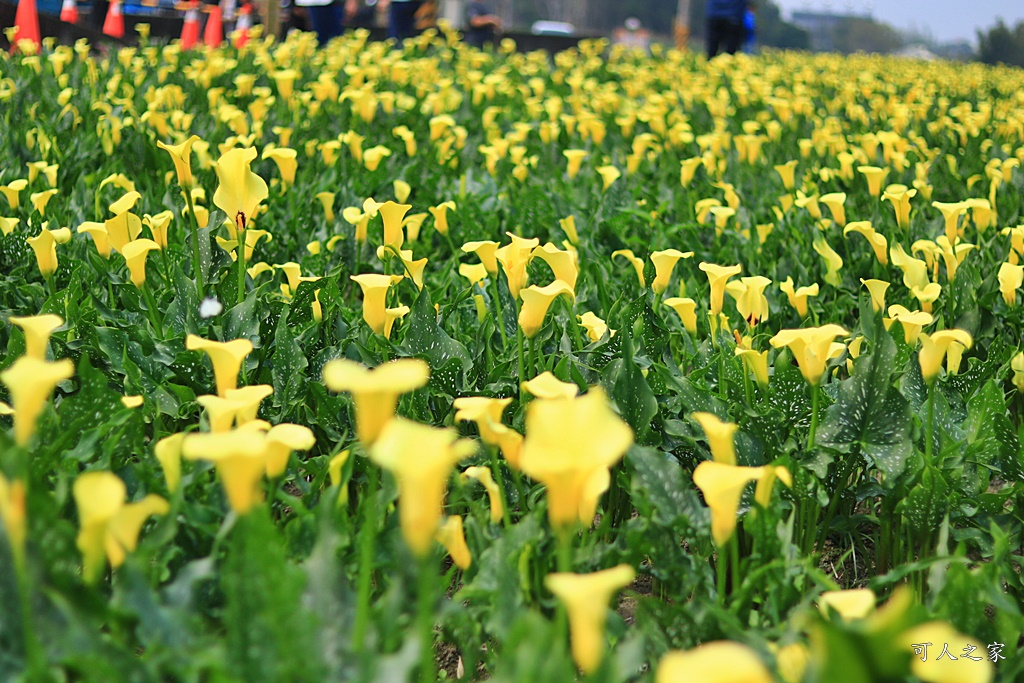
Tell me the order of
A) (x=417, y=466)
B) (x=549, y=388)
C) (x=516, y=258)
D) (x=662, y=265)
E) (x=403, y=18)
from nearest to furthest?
(x=417, y=466), (x=549, y=388), (x=516, y=258), (x=662, y=265), (x=403, y=18)

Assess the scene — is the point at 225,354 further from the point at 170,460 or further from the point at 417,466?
the point at 417,466

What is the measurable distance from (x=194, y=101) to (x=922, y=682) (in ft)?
17.8

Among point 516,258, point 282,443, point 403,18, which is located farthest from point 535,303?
point 403,18

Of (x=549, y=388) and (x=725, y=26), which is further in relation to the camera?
(x=725, y=26)

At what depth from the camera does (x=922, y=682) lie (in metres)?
1.24

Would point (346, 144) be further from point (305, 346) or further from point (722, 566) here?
point (722, 566)

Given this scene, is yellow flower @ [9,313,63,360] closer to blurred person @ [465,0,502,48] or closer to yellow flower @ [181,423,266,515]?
yellow flower @ [181,423,266,515]

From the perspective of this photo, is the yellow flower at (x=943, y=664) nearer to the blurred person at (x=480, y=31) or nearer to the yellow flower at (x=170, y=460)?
the yellow flower at (x=170, y=460)

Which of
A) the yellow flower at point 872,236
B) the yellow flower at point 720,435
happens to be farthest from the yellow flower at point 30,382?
the yellow flower at point 872,236

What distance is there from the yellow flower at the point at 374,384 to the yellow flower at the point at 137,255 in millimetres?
1198

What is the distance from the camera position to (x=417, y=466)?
88cm

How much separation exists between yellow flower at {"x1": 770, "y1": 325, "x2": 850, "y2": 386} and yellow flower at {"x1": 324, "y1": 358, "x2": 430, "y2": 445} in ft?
2.69

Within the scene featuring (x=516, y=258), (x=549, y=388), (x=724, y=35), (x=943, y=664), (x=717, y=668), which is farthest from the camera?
(x=724, y=35)

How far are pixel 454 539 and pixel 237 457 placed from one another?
1.54ft
